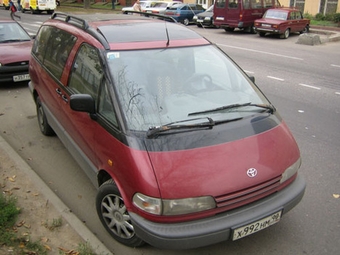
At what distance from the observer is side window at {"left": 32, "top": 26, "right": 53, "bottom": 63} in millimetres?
5191

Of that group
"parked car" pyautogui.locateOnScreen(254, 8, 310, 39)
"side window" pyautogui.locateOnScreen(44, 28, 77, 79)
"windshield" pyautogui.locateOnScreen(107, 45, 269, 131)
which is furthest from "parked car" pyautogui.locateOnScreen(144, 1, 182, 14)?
"windshield" pyautogui.locateOnScreen(107, 45, 269, 131)

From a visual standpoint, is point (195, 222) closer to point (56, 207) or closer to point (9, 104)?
point (56, 207)

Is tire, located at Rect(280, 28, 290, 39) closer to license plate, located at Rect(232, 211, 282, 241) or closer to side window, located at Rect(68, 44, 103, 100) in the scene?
side window, located at Rect(68, 44, 103, 100)

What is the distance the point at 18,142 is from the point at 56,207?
7.63 feet

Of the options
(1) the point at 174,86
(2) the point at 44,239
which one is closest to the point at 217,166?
(1) the point at 174,86

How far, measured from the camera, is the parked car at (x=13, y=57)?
26.8ft

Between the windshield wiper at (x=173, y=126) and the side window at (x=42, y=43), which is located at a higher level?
the side window at (x=42, y=43)

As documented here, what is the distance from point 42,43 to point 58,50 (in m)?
0.96

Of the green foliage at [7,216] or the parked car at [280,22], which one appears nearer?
the green foliage at [7,216]

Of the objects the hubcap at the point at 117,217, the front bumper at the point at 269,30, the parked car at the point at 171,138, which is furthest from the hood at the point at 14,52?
the front bumper at the point at 269,30

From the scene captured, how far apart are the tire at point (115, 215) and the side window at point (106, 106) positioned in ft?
1.91

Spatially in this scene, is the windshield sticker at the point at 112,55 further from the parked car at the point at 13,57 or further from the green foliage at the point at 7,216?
the parked car at the point at 13,57

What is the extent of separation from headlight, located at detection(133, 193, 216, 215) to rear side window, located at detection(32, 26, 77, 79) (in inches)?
94.1

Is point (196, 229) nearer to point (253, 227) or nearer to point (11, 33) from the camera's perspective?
point (253, 227)
